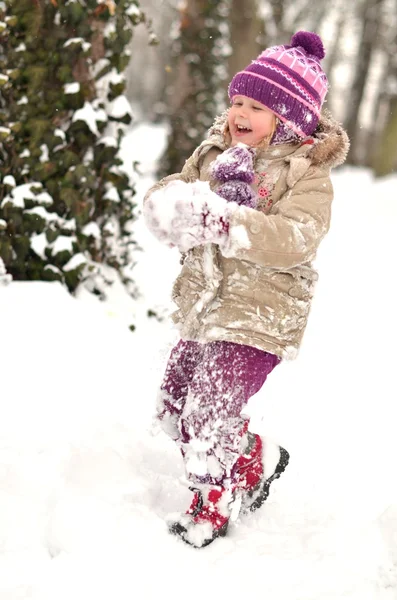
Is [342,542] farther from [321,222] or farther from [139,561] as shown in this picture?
[321,222]

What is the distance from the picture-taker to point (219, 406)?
2436mm

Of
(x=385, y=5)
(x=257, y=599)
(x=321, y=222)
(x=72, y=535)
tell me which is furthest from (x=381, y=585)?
(x=385, y=5)

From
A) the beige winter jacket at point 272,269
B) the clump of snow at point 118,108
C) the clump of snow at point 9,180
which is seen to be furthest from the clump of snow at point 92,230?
the beige winter jacket at point 272,269

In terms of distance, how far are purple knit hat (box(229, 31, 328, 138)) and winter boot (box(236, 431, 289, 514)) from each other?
1325mm

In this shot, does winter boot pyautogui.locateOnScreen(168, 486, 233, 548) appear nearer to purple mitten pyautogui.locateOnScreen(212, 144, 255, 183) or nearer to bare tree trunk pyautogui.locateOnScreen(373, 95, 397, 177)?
purple mitten pyautogui.locateOnScreen(212, 144, 255, 183)

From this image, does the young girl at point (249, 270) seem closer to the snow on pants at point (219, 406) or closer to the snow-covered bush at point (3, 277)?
the snow on pants at point (219, 406)

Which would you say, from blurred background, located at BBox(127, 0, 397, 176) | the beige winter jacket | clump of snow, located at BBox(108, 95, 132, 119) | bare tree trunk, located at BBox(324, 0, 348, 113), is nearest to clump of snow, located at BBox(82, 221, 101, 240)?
clump of snow, located at BBox(108, 95, 132, 119)

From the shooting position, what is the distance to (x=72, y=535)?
2.36m

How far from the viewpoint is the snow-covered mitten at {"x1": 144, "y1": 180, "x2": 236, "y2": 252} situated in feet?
6.98

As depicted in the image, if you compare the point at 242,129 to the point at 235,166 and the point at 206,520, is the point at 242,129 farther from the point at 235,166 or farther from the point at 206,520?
the point at 206,520

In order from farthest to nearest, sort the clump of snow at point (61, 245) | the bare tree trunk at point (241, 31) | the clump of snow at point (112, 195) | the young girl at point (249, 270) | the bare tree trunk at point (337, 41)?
the bare tree trunk at point (337, 41)
the bare tree trunk at point (241, 31)
the clump of snow at point (112, 195)
the clump of snow at point (61, 245)
the young girl at point (249, 270)

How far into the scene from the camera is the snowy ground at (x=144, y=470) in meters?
2.26

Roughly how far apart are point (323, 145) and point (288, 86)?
10.0 inches

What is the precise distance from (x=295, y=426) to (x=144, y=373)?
976 millimetres
